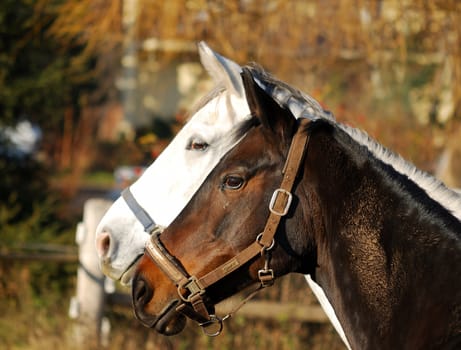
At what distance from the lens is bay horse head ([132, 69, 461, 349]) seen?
2541mm

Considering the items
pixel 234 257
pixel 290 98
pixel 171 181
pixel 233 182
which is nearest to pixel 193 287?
pixel 234 257

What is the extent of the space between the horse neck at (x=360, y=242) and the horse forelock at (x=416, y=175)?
75 mm

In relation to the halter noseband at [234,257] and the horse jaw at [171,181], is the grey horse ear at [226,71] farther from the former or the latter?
the halter noseband at [234,257]

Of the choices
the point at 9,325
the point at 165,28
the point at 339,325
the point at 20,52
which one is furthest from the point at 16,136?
the point at 339,325

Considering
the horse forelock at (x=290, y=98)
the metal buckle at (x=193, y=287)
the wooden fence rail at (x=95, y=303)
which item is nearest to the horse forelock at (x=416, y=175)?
the horse forelock at (x=290, y=98)

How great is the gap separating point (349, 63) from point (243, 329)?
4.55 metres

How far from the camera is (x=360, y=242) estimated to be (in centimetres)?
263

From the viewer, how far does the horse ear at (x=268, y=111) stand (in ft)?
8.92

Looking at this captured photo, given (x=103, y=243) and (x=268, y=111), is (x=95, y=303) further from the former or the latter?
(x=268, y=111)

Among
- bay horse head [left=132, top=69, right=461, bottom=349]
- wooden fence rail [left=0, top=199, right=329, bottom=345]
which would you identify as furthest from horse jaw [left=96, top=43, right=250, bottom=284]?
wooden fence rail [left=0, top=199, right=329, bottom=345]

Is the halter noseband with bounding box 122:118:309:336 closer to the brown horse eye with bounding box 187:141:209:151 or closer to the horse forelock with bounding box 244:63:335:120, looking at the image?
the horse forelock with bounding box 244:63:335:120

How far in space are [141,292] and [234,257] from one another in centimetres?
39

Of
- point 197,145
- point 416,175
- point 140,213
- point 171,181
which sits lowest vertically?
point 140,213

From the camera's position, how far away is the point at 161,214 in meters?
3.11
